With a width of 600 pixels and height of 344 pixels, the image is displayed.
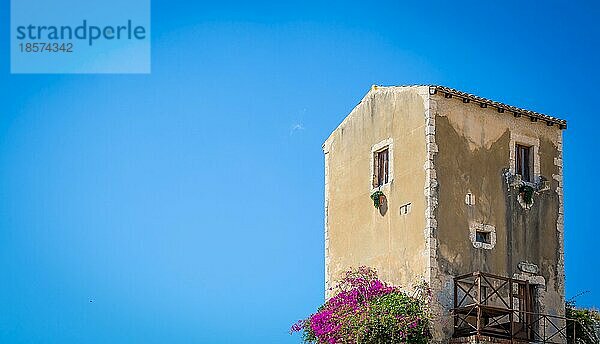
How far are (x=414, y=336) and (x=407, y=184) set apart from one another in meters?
4.24

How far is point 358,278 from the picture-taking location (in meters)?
28.2

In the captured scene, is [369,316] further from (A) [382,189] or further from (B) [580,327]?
(B) [580,327]

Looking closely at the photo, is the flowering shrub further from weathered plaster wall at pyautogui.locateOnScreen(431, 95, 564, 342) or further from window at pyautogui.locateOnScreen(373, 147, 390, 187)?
Answer: window at pyautogui.locateOnScreen(373, 147, 390, 187)

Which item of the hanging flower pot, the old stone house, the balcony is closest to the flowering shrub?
the old stone house

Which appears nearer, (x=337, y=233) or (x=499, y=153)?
(x=499, y=153)

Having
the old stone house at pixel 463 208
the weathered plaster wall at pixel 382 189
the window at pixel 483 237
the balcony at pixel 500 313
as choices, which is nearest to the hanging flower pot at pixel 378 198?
the old stone house at pixel 463 208

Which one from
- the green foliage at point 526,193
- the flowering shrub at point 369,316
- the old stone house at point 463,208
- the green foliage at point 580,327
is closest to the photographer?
the flowering shrub at point 369,316

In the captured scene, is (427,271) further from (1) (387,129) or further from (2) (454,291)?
(1) (387,129)

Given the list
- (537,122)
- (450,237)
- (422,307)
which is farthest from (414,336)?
(537,122)

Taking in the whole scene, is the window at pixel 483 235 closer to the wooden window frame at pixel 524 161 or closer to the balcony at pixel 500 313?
the balcony at pixel 500 313

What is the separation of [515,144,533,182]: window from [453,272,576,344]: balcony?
3142mm

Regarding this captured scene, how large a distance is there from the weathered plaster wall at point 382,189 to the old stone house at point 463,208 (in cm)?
5

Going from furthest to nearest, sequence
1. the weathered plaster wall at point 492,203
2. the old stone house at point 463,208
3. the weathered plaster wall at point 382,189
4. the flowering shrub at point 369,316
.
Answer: the weathered plaster wall at point 382,189, the weathered plaster wall at point 492,203, the old stone house at point 463,208, the flowering shrub at point 369,316

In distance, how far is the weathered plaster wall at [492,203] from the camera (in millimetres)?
26875
